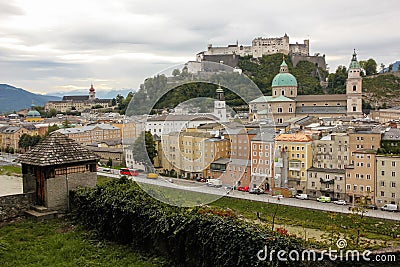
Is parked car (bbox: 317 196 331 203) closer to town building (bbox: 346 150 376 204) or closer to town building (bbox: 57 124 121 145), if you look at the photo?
town building (bbox: 346 150 376 204)

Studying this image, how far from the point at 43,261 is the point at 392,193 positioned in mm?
20772

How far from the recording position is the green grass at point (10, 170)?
34266mm

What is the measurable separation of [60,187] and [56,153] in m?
0.82

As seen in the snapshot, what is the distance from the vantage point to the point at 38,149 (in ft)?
34.3

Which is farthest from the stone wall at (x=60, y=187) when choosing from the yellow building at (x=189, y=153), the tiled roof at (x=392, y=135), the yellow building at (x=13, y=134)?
the yellow building at (x=13, y=134)

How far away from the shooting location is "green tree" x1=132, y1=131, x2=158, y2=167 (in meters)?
7.57

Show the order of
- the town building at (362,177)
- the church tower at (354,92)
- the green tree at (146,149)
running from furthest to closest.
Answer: the church tower at (354,92)
the town building at (362,177)
the green tree at (146,149)

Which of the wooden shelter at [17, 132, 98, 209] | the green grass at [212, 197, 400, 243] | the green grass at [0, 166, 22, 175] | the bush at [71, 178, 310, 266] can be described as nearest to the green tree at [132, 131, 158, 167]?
the bush at [71, 178, 310, 266]

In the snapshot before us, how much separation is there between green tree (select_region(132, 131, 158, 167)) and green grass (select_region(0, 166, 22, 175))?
2964 cm

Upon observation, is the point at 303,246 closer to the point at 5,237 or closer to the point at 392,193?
the point at 5,237

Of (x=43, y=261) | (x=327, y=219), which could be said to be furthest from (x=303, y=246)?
(x=327, y=219)

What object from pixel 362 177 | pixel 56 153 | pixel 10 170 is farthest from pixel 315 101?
pixel 56 153
